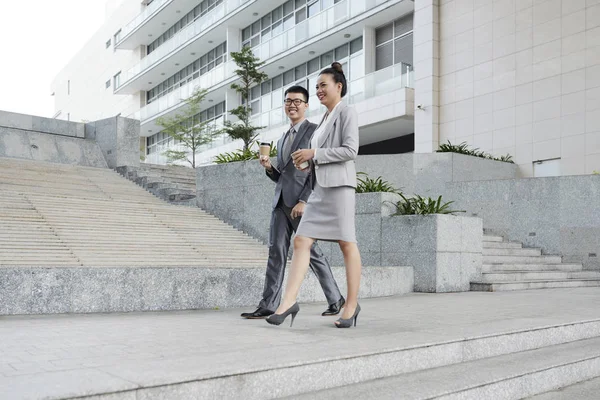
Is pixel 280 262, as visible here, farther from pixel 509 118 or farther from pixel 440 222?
pixel 509 118

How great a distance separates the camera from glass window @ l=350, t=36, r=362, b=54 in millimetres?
27750

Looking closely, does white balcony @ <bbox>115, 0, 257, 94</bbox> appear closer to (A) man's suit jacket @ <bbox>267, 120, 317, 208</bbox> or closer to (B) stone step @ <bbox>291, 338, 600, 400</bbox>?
(A) man's suit jacket @ <bbox>267, 120, 317, 208</bbox>

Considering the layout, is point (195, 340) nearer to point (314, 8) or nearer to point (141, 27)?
point (314, 8)

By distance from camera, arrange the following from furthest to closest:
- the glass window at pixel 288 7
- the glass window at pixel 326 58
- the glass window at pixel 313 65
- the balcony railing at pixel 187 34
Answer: the balcony railing at pixel 187 34 → the glass window at pixel 288 7 → the glass window at pixel 313 65 → the glass window at pixel 326 58

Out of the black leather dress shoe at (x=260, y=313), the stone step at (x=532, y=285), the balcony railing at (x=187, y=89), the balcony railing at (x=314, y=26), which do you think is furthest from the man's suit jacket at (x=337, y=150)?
the balcony railing at (x=187, y=89)

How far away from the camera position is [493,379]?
3.67 meters

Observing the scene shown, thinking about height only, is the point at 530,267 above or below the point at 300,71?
below

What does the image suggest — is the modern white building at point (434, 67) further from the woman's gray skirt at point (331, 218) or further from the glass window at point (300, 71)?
the woman's gray skirt at point (331, 218)

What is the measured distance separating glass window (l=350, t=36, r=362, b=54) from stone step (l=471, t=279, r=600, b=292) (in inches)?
727

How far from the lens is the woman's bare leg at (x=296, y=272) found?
4509 millimetres

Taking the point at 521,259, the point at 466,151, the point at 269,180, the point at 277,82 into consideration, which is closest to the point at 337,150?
the point at 269,180

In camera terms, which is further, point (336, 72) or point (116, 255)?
point (116, 255)

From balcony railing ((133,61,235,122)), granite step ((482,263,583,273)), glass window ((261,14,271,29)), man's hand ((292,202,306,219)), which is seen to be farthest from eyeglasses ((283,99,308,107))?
glass window ((261,14,271,29))

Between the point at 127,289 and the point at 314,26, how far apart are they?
79.7ft
